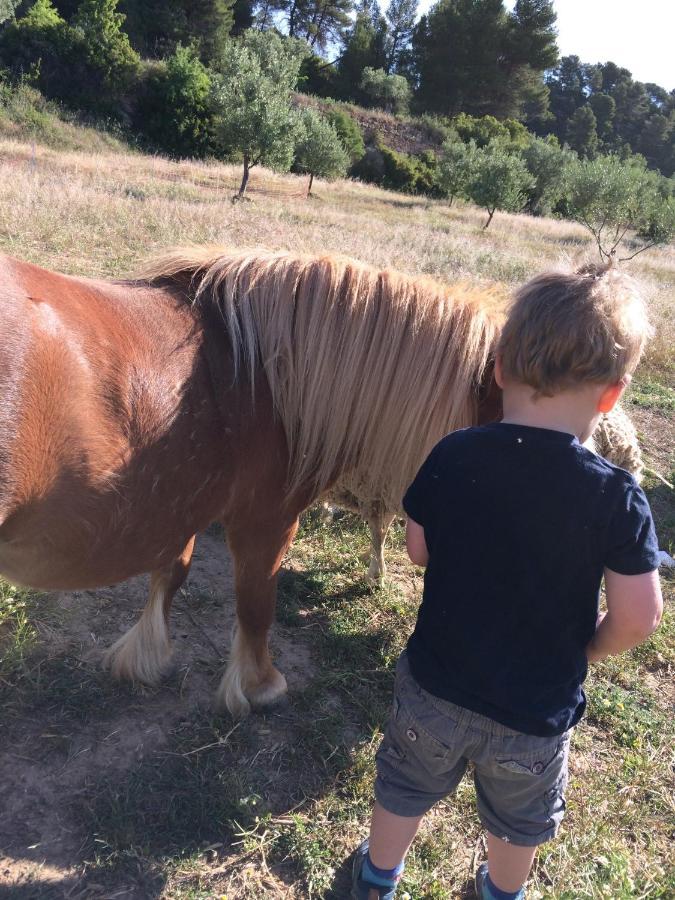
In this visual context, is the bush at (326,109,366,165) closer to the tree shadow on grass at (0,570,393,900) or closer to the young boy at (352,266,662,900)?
the tree shadow on grass at (0,570,393,900)

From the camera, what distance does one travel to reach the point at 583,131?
58.4 metres

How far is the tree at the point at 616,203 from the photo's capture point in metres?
21.8

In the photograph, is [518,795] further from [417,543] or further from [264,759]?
[264,759]

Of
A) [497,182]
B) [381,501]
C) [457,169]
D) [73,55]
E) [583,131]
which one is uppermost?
[583,131]

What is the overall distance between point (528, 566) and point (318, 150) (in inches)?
1154

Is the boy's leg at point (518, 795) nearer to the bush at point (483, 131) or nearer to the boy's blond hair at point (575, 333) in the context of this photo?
the boy's blond hair at point (575, 333)

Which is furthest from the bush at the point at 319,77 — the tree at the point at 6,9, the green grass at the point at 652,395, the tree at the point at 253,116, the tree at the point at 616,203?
the green grass at the point at 652,395

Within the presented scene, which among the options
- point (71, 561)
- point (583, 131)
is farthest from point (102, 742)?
point (583, 131)

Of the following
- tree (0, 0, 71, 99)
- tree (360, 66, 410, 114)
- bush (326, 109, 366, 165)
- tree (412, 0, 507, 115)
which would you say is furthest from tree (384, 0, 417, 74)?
tree (0, 0, 71, 99)

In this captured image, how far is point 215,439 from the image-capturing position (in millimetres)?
1771

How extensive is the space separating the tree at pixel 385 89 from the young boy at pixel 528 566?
51.4m

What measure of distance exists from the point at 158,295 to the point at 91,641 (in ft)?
5.46

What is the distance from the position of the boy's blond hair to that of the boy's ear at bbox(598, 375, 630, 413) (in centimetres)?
2

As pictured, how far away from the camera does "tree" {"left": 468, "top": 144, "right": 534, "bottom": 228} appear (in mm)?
28234
